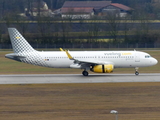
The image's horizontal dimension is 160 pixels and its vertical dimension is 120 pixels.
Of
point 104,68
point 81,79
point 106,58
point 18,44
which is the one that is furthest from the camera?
point 18,44

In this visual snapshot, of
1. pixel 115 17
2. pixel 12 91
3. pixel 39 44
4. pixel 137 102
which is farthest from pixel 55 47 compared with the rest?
pixel 137 102

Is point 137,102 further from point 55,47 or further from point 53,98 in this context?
point 55,47

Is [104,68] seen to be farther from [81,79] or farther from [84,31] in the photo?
[84,31]

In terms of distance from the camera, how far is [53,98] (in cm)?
3069

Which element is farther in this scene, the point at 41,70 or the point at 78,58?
the point at 41,70

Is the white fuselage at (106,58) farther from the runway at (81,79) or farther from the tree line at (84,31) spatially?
the tree line at (84,31)

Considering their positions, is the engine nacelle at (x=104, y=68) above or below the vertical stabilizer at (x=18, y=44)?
below

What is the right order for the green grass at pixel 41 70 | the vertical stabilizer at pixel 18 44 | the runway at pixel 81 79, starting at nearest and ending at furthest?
the runway at pixel 81 79 < the vertical stabilizer at pixel 18 44 < the green grass at pixel 41 70

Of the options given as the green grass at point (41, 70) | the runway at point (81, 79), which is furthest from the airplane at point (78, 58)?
the green grass at point (41, 70)

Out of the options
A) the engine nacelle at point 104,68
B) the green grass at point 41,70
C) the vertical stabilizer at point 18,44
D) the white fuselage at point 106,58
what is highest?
the vertical stabilizer at point 18,44

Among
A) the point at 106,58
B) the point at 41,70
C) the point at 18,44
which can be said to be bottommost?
the point at 41,70

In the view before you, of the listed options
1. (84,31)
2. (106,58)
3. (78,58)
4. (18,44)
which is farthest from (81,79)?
(84,31)

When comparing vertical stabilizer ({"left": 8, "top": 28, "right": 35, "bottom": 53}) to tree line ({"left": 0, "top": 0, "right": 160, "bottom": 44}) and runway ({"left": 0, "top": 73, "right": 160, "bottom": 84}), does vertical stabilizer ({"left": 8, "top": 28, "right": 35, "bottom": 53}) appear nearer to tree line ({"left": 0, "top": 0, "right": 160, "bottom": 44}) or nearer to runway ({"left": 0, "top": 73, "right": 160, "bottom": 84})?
runway ({"left": 0, "top": 73, "right": 160, "bottom": 84})

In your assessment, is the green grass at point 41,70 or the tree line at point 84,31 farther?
the tree line at point 84,31
